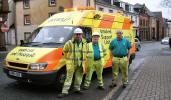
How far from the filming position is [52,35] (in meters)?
6.56

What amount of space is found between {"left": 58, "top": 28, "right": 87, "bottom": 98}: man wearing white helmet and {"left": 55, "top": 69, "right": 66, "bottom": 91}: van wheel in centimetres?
38

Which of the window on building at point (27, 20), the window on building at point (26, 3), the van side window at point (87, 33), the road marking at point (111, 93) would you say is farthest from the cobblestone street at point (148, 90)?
the window on building at point (26, 3)

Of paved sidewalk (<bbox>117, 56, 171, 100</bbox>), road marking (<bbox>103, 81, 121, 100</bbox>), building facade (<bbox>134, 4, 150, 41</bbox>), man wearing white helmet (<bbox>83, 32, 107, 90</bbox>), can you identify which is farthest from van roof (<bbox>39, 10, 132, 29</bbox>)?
building facade (<bbox>134, 4, 150, 41</bbox>)

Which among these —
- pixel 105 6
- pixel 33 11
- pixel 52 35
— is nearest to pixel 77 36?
pixel 52 35

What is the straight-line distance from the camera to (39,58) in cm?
547

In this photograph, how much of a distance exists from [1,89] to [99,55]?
321cm

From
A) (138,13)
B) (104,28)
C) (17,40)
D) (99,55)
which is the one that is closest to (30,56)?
(99,55)

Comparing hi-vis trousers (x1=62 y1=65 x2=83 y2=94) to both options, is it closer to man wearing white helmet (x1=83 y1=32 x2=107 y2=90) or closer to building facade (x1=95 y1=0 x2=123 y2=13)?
man wearing white helmet (x1=83 y1=32 x2=107 y2=90)

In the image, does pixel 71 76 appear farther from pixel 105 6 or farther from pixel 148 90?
pixel 105 6

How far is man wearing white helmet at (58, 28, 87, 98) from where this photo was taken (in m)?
5.53

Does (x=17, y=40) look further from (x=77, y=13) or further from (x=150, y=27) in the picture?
(x=150, y=27)

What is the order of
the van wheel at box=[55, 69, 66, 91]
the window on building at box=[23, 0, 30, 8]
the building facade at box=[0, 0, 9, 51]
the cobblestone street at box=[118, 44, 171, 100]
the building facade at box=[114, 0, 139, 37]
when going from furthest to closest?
the building facade at box=[114, 0, 139, 37]
the window on building at box=[23, 0, 30, 8]
the building facade at box=[0, 0, 9, 51]
the van wheel at box=[55, 69, 66, 91]
the cobblestone street at box=[118, 44, 171, 100]

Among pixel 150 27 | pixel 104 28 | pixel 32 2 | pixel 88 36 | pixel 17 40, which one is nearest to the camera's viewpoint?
pixel 88 36

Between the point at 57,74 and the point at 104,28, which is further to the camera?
the point at 104,28
